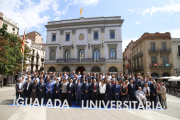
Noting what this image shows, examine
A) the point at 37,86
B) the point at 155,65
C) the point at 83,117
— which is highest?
the point at 155,65

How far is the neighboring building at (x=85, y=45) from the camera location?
2844 centimetres

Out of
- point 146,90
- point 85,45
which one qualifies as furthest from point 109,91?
point 85,45

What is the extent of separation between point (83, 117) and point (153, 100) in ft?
19.3

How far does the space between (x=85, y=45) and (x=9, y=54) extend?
15.3 meters

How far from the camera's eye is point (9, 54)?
25219 mm

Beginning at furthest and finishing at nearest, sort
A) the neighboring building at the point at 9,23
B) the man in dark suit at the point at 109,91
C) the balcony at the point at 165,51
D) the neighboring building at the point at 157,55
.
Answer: the neighboring building at the point at 9,23 → the balcony at the point at 165,51 → the neighboring building at the point at 157,55 → the man in dark suit at the point at 109,91

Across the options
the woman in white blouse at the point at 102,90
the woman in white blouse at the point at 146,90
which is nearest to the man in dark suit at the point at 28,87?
the woman in white blouse at the point at 102,90

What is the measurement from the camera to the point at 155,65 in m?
30.4

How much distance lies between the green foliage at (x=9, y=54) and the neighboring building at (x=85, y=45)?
6437 mm

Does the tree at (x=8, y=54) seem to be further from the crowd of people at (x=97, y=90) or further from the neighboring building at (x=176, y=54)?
the neighboring building at (x=176, y=54)

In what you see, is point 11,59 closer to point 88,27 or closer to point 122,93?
point 88,27

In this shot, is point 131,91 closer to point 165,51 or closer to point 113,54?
point 113,54

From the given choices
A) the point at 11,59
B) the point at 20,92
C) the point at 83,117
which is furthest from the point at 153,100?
the point at 11,59

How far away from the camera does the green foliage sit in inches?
878
